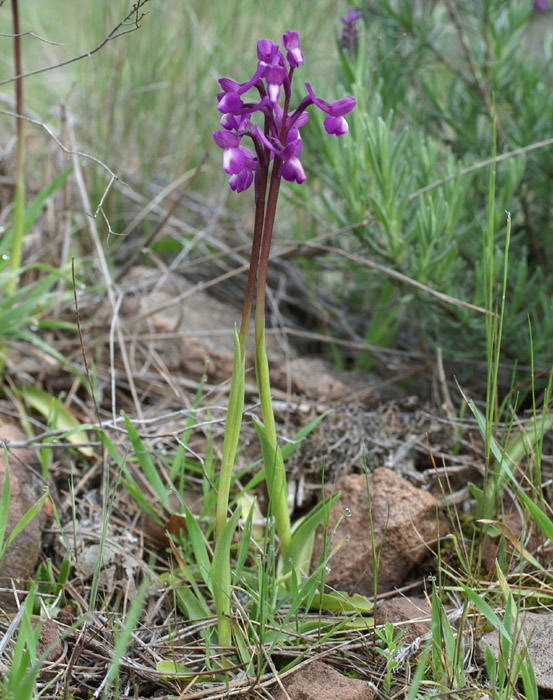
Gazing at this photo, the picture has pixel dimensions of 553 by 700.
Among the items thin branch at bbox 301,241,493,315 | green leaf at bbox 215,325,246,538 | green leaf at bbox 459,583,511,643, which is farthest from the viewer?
thin branch at bbox 301,241,493,315

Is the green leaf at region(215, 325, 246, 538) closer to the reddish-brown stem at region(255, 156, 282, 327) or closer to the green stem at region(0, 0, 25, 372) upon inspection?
the reddish-brown stem at region(255, 156, 282, 327)

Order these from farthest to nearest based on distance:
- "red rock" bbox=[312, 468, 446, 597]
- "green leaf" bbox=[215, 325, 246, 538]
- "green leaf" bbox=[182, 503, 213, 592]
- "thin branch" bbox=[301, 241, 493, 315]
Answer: "thin branch" bbox=[301, 241, 493, 315]
"red rock" bbox=[312, 468, 446, 597]
"green leaf" bbox=[182, 503, 213, 592]
"green leaf" bbox=[215, 325, 246, 538]

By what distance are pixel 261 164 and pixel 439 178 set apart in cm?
129

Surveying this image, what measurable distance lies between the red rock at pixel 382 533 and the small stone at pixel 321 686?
34cm

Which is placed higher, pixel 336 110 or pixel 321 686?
pixel 336 110

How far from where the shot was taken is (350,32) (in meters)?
2.55

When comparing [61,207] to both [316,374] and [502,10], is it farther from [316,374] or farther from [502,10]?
[502,10]

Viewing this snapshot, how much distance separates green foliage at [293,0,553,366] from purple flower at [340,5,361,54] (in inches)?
2.5

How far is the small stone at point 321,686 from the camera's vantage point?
4.35 ft

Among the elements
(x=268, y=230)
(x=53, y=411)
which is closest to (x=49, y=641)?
(x=53, y=411)

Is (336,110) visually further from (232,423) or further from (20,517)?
(20,517)

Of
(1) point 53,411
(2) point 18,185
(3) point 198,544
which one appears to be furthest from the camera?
(2) point 18,185

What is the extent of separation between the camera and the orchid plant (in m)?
1.34

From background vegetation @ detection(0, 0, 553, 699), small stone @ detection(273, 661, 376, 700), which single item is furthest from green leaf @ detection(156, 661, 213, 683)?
small stone @ detection(273, 661, 376, 700)
